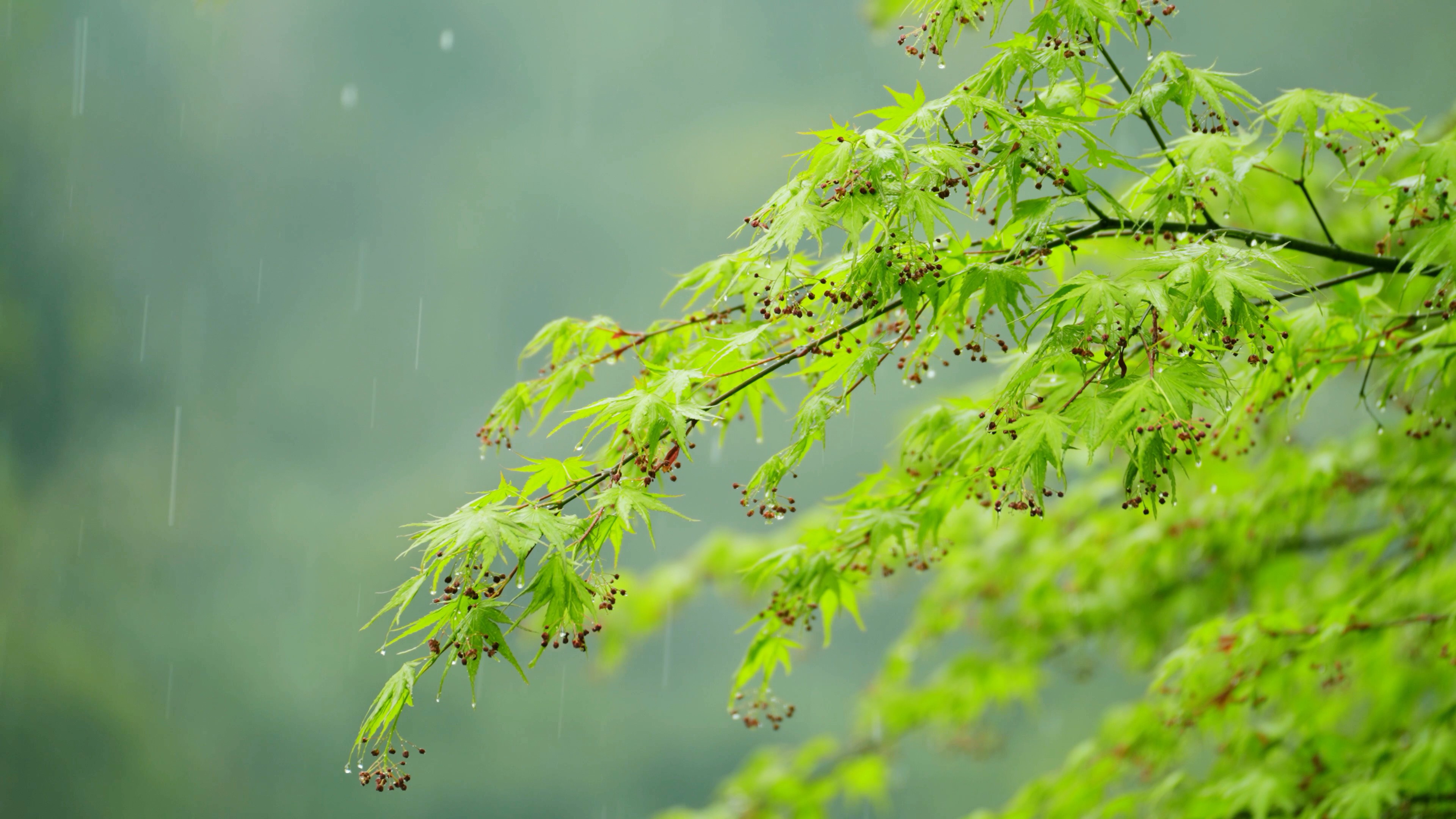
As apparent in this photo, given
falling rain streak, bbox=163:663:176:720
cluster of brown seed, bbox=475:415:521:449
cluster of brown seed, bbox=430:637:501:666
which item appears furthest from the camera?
falling rain streak, bbox=163:663:176:720

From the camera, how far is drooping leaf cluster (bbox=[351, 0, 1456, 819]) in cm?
135

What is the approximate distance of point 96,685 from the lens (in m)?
11.9

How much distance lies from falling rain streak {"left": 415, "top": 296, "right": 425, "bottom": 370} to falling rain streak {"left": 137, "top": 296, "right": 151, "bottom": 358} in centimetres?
367

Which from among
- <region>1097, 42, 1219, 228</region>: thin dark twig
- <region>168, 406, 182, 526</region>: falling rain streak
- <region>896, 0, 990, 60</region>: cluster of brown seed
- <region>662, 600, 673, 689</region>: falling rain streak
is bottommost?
<region>1097, 42, 1219, 228</region>: thin dark twig

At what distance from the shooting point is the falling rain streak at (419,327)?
1545cm

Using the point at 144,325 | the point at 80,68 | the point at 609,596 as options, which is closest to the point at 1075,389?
the point at 609,596

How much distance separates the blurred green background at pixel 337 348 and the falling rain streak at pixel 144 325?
47 mm

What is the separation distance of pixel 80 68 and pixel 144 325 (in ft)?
12.9

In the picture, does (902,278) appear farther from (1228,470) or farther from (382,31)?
(382,31)

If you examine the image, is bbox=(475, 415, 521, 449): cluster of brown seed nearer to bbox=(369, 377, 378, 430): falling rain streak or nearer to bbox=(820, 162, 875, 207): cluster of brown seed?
bbox=(820, 162, 875, 207): cluster of brown seed

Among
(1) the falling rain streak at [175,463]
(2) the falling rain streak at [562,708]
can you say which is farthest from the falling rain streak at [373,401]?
(2) the falling rain streak at [562,708]

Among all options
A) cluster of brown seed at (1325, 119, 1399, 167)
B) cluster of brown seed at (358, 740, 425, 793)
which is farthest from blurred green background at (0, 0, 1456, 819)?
cluster of brown seed at (358, 740, 425, 793)

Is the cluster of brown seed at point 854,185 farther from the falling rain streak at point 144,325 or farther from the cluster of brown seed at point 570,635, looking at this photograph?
the falling rain streak at point 144,325

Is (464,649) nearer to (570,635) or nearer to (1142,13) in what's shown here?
(570,635)
